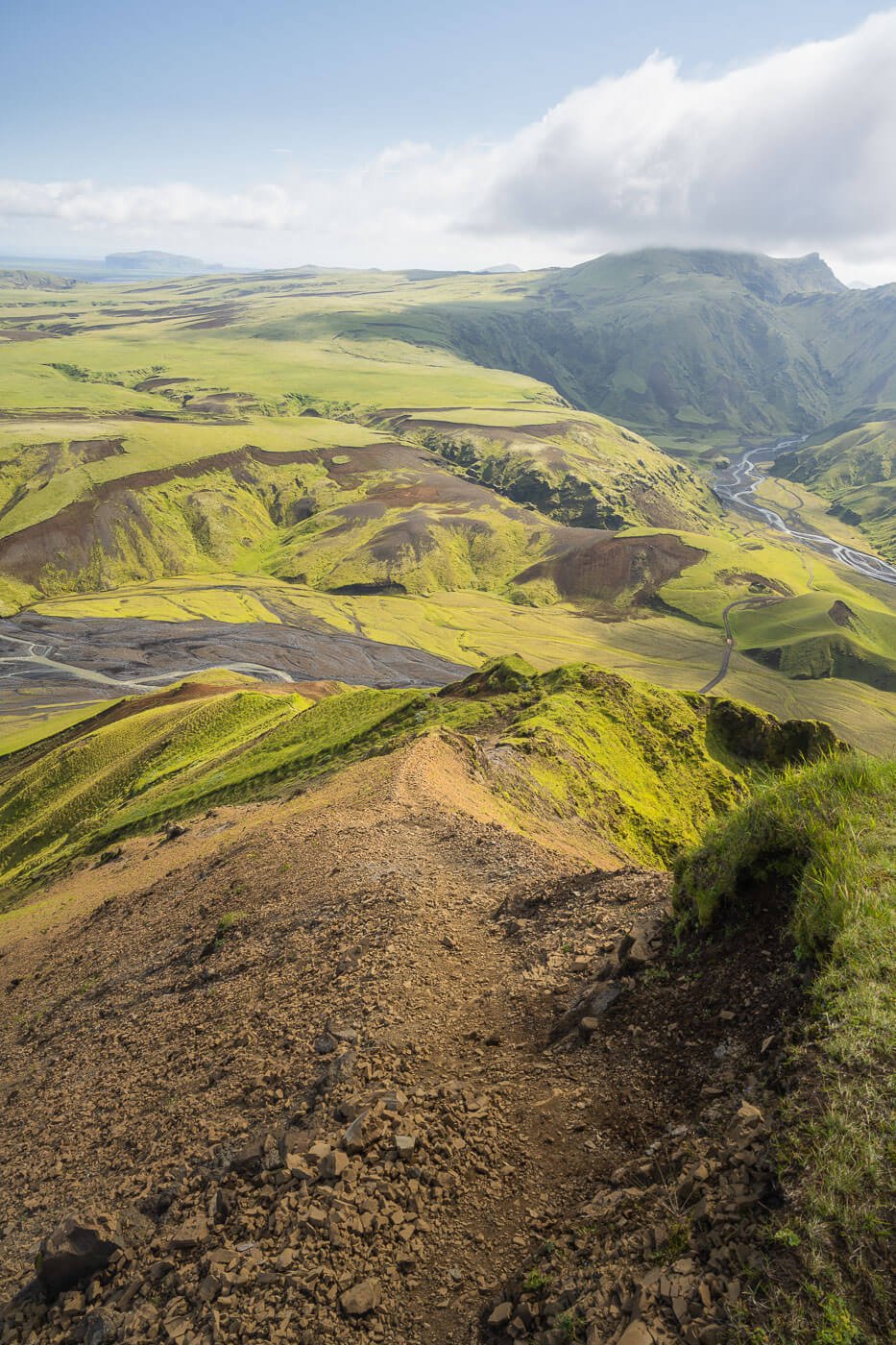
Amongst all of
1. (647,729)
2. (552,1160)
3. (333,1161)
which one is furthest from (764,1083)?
(647,729)

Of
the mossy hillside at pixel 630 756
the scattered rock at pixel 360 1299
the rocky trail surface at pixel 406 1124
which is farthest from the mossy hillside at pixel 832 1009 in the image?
the mossy hillside at pixel 630 756

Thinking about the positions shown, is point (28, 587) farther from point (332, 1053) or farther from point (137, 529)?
point (332, 1053)

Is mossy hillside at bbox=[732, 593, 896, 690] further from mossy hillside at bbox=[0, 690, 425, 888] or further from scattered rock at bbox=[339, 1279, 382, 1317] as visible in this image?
scattered rock at bbox=[339, 1279, 382, 1317]

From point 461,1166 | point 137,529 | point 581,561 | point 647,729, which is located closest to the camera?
point 461,1166

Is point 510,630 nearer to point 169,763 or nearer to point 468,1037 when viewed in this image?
point 169,763

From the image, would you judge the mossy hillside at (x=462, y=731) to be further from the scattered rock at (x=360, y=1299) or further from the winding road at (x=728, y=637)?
the winding road at (x=728, y=637)

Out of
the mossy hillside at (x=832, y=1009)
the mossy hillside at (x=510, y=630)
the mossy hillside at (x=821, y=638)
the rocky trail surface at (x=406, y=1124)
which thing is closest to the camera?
the mossy hillside at (x=832, y=1009)
